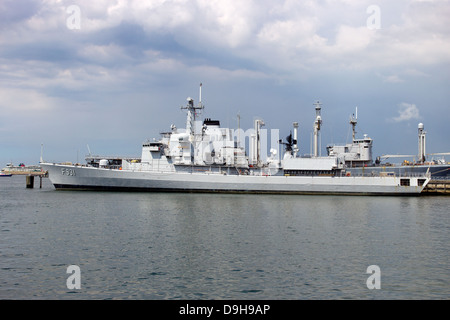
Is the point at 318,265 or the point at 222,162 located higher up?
the point at 222,162

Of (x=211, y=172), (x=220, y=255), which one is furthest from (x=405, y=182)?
(x=220, y=255)

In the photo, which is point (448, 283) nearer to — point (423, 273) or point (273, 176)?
point (423, 273)

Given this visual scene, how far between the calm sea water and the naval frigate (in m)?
16.2

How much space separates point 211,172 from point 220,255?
2765 cm

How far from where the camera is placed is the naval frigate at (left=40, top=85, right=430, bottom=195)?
3888cm

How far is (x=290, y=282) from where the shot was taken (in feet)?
34.1

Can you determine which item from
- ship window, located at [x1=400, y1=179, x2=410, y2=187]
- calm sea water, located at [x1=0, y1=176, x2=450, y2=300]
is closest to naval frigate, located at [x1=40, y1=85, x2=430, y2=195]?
ship window, located at [x1=400, y1=179, x2=410, y2=187]

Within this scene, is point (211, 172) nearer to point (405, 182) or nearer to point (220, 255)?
point (405, 182)

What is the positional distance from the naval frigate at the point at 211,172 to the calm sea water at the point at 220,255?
16211 millimetres

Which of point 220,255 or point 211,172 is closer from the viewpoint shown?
point 220,255

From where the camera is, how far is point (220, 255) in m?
13.0
